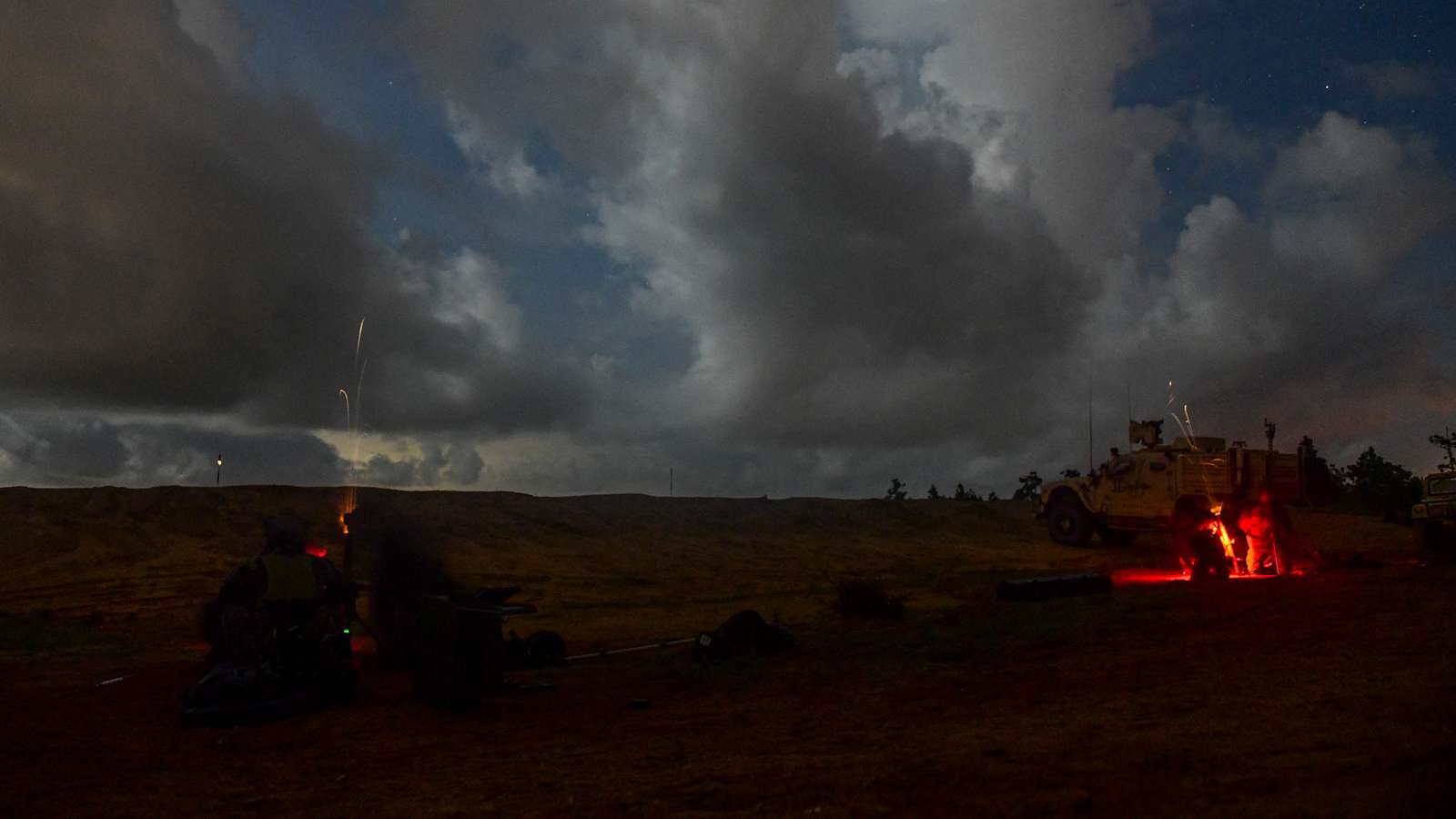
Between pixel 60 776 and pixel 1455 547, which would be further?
pixel 1455 547

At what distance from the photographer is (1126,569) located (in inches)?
→ 730

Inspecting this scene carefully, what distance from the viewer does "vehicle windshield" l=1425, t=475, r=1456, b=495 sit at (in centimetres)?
1864

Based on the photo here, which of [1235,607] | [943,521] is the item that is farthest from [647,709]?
[943,521]

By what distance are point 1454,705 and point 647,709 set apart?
552 cm

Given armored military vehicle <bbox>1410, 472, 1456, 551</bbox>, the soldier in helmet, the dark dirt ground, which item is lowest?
the dark dirt ground

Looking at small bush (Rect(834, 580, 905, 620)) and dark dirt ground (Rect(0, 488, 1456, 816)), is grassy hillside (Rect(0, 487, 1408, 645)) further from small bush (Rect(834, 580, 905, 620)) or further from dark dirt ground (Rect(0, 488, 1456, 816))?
small bush (Rect(834, 580, 905, 620))

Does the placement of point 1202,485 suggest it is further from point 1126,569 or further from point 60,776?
point 60,776

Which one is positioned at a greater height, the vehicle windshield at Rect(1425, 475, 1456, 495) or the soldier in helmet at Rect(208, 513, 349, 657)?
the vehicle windshield at Rect(1425, 475, 1456, 495)

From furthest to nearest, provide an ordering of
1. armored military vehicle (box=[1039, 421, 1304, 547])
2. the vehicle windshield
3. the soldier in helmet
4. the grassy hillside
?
the vehicle windshield, armored military vehicle (box=[1039, 421, 1304, 547]), the grassy hillside, the soldier in helmet

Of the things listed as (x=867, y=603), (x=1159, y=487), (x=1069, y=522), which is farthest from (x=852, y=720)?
(x=1069, y=522)

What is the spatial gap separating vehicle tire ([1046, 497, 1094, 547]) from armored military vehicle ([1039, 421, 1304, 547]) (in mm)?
22

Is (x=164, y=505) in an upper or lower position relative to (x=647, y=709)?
upper

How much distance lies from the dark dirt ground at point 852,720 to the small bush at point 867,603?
17.2 inches

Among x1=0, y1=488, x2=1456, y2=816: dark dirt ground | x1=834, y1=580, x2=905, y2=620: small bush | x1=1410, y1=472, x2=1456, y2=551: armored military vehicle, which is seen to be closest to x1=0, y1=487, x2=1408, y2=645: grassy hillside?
x1=0, y1=488, x2=1456, y2=816: dark dirt ground
